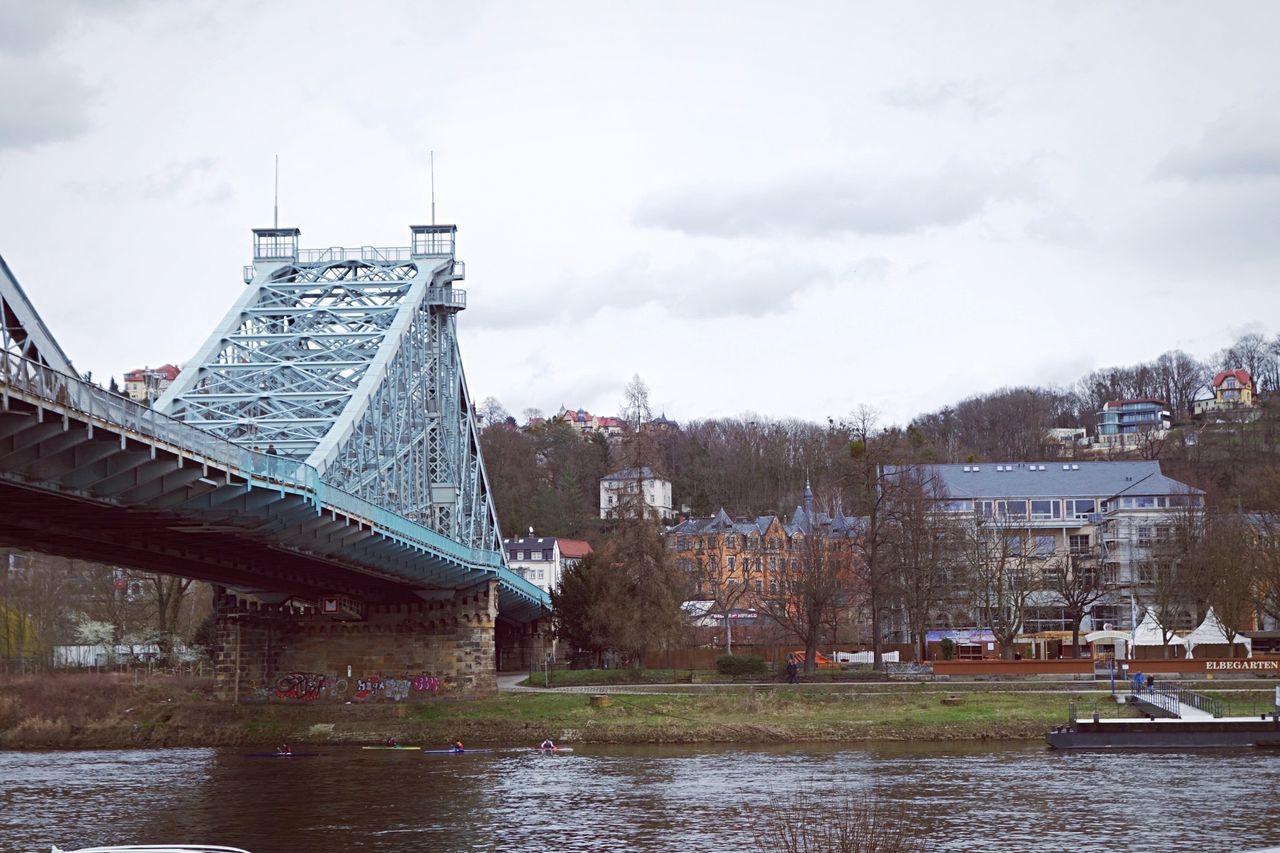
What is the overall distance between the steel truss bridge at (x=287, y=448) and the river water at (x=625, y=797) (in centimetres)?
824

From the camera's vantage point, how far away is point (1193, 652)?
94.8m

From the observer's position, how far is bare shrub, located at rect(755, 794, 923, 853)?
3038 centimetres

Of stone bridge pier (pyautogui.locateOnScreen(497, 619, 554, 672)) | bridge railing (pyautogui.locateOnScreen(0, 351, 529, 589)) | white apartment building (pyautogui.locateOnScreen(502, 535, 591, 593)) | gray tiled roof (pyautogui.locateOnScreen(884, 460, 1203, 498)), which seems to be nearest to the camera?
bridge railing (pyautogui.locateOnScreen(0, 351, 529, 589))

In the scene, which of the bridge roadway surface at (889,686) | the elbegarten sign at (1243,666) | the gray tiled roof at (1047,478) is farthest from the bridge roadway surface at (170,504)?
the gray tiled roof at (1047,478)

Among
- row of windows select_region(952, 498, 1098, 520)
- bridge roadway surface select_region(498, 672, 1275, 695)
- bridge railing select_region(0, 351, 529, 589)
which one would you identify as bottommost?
bridge roadway surface select_region(498, 672, 1275, 695)

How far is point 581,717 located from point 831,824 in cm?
3939

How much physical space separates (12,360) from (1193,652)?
78787 millimetres

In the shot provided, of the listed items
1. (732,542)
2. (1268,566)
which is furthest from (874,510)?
(732,542)

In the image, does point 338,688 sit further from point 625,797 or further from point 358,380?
point 625,797

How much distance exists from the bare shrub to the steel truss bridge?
59.3ft

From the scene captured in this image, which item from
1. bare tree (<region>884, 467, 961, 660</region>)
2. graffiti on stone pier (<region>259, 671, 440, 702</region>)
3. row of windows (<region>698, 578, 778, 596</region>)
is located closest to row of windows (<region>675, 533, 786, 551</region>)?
row of windows (<region>698, 578, 778, 596</region>)

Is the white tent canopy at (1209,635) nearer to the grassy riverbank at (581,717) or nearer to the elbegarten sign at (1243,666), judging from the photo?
the elbegarten sign at (1243,666)

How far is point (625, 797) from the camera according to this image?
48.8 meters

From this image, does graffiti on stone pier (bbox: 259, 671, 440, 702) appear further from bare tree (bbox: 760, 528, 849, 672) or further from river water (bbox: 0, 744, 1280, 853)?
bare tree (bbox: 760, 528, 849, 672)
